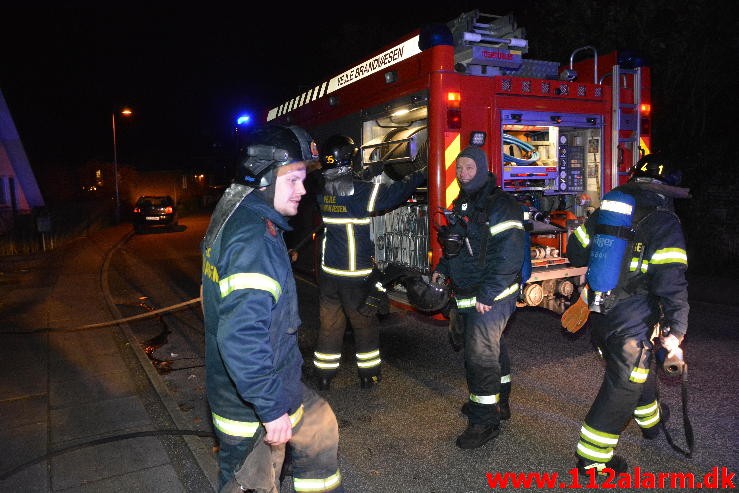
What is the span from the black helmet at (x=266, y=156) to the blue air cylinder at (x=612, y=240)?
71.1 inches

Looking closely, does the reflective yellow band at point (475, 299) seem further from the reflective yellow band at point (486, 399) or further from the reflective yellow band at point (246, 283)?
A: the reflective yellow band at point (246, 283)

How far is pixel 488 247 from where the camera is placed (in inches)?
151

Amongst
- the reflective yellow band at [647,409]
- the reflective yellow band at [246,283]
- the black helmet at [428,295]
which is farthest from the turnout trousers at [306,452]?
the reflective yellow band at [647,409]

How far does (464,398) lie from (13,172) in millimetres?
24369

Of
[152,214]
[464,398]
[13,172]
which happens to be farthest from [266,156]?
[13,172]

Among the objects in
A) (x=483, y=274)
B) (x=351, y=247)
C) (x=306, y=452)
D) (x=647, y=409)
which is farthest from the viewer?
(x=351, y=247)

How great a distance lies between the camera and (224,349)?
211cm

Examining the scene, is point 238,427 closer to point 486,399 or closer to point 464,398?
point 486,399

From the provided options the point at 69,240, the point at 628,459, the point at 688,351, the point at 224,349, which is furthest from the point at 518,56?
the point at 69,240

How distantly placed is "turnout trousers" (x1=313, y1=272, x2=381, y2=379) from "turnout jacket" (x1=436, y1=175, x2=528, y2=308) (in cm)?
101

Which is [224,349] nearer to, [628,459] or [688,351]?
[628,459]

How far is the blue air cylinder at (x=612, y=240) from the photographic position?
320 cm

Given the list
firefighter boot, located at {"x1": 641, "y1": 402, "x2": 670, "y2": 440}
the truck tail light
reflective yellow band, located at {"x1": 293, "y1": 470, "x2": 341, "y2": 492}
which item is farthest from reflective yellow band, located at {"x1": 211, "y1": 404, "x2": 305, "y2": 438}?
the truck tail light

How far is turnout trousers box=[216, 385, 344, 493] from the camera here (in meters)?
2.38
